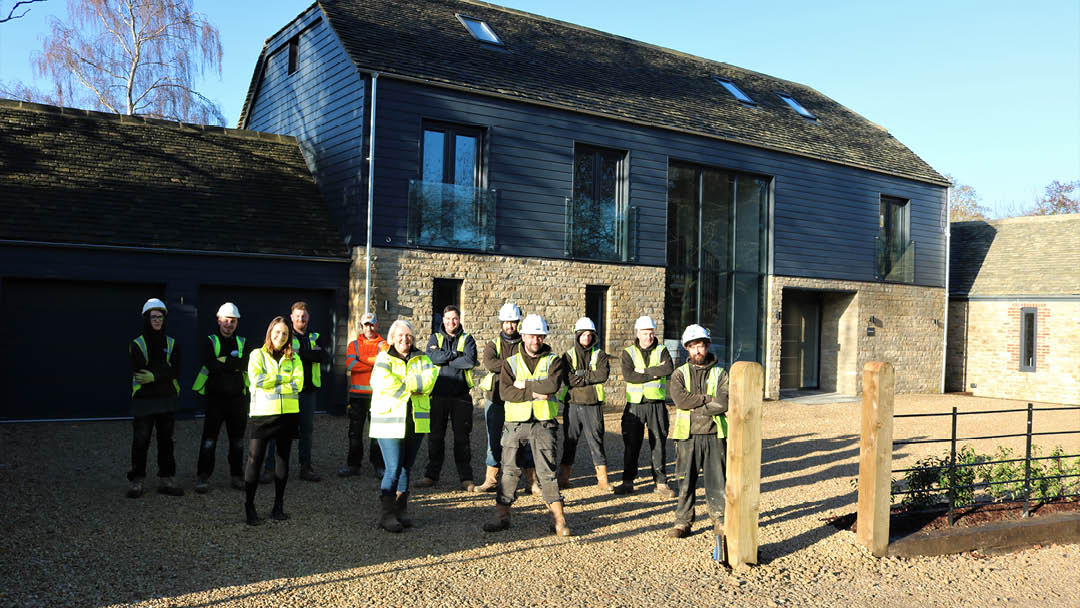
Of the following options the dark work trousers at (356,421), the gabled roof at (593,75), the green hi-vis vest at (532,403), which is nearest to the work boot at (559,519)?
the green hi-vis vest at (532,403)

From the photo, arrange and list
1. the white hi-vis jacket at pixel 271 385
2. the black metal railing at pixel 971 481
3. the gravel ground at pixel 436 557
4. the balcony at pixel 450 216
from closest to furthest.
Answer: the gravel ground at pixel 436 557 < the white hi-vis jacket at pixel 271 385 < the black metal railing at pixel 971 481 < the balcony at pixel 450 216

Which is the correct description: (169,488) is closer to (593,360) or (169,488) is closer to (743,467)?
(593,360)

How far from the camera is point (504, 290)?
14.2 m

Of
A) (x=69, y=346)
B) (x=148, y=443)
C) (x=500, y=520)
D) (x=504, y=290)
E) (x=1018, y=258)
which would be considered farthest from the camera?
(x=1018, y=258)

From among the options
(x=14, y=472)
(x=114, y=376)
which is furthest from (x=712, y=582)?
(x=114, y=376)

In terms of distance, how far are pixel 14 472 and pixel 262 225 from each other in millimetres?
6107

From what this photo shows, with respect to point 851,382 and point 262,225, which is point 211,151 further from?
point 851,382

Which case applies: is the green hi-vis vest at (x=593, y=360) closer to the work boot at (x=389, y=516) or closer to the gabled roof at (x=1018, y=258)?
the work boot at (x=389, y=516)

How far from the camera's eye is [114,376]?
12250 mm

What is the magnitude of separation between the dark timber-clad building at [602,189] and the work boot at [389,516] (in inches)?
279

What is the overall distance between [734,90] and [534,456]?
52.8 ft

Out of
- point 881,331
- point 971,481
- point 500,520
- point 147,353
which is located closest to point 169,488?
point 147,353

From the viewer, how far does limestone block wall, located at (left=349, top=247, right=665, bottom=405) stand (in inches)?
521

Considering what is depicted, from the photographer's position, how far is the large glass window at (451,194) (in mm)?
13570
